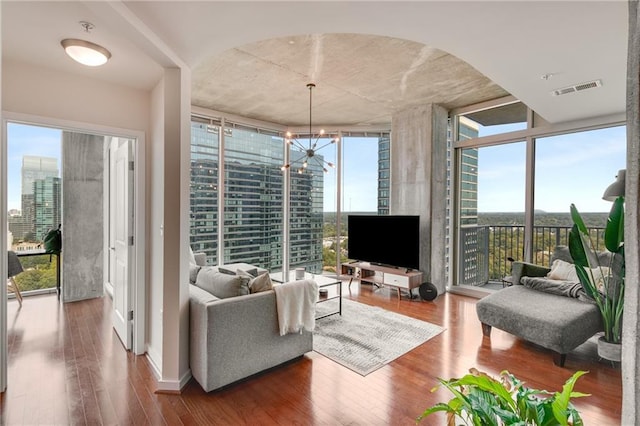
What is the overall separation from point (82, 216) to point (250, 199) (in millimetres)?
2624

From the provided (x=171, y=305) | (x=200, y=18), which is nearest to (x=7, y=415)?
(x=171, y=305)

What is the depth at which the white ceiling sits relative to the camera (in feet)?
6.11

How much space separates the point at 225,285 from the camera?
8.48ft

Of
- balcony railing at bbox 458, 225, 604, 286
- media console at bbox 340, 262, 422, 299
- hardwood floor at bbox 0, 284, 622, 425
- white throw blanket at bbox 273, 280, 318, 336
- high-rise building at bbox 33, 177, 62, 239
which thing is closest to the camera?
hardwood floor at bbox 0, 284, 622, 425

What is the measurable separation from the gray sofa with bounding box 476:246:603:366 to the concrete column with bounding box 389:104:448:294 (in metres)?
1.47

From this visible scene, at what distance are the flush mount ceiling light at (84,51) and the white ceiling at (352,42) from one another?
5cm

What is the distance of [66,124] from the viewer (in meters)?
2.60

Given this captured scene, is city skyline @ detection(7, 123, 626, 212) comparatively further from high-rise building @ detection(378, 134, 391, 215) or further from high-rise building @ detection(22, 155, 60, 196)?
high-rise building @ detection(378, 134, 391, 215)

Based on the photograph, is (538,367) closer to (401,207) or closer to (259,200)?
(401,207)

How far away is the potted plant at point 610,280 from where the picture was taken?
2.76 meters

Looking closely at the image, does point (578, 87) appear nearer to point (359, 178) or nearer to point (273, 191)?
point (359, 178)

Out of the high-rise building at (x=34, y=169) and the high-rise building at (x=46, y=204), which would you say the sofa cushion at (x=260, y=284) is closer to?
the high-rise building at (x=46, y=204)

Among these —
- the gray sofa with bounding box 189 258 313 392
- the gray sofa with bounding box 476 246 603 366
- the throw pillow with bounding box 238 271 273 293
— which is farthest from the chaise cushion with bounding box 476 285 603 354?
the throw pillow with bounding box 238 271 273 293

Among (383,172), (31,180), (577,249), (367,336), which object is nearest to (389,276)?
(367,336)
